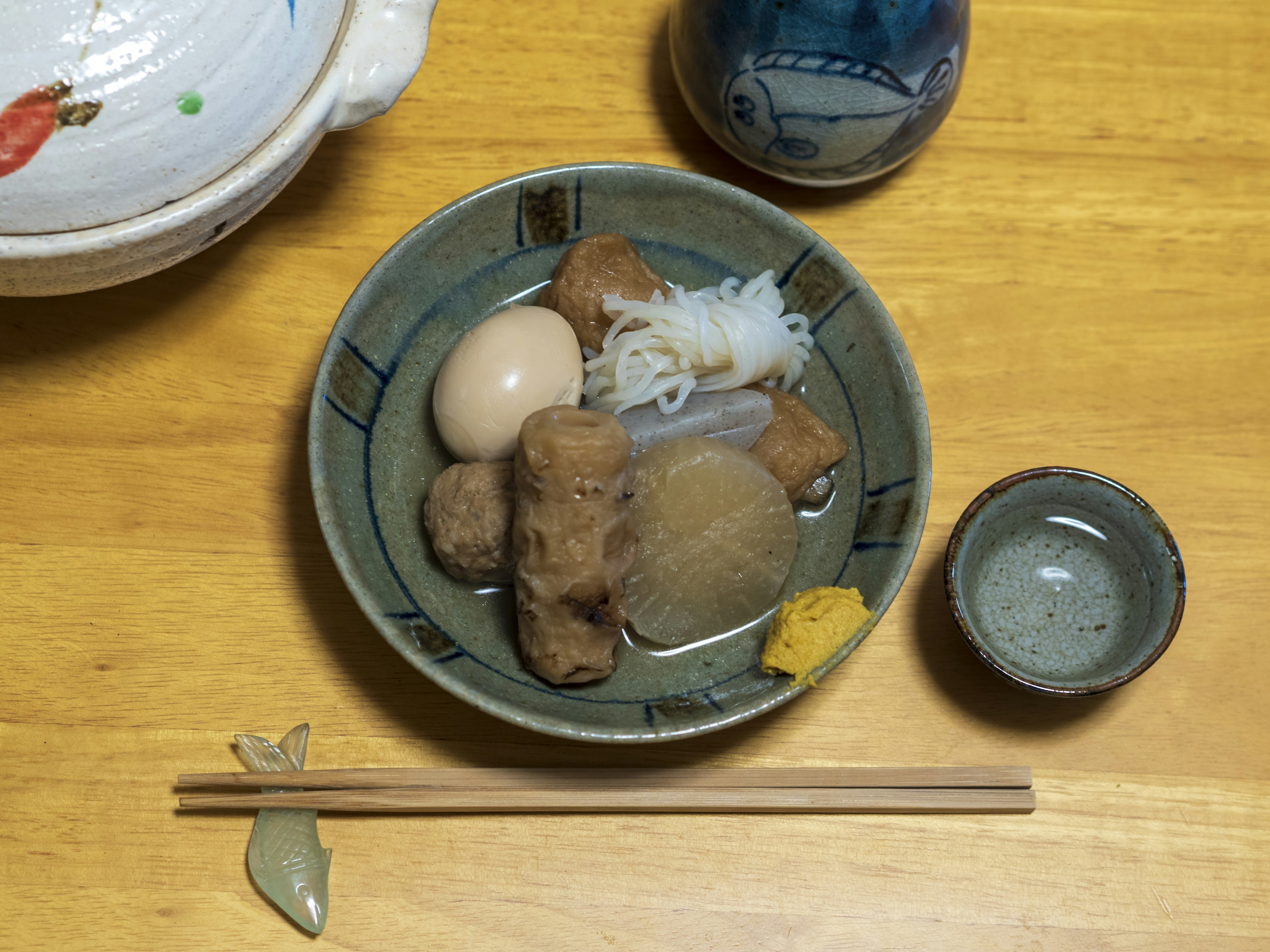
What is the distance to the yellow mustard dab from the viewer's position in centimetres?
145

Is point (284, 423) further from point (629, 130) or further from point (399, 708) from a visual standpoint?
point (629, 130)

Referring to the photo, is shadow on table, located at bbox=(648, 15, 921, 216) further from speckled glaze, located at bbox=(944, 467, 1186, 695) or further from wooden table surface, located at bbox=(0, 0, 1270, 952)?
speckled glaze, located at bbox=(944, 467, 1186, 695)

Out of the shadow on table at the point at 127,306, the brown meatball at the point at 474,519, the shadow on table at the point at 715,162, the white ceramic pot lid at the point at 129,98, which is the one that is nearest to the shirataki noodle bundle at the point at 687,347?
the brown meatball at the point at 474,519

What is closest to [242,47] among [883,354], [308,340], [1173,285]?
[308,340]

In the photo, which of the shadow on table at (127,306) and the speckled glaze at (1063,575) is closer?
the speckled glaze at (1063,575)

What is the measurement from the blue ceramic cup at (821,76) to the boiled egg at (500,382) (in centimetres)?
59

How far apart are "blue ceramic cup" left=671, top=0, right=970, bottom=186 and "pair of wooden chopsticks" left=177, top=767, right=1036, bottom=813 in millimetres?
1165

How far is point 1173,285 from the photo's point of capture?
2.04 meters

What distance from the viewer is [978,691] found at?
68.2 inches

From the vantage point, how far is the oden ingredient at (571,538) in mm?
1401

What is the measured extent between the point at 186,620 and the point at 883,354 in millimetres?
1348

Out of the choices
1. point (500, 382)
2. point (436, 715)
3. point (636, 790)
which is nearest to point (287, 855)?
point (436, 715)

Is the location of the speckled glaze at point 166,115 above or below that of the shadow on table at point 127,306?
above

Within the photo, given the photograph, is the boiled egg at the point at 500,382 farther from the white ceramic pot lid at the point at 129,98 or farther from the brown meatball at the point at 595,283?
the white ceramic pot lid at the point at 129,98
